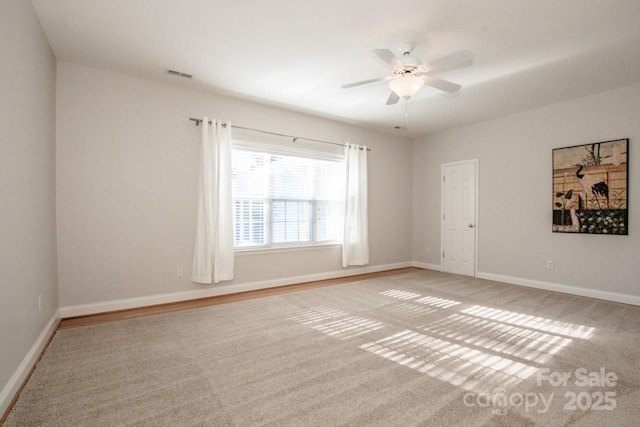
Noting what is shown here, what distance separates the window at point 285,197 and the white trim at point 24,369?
2.23m

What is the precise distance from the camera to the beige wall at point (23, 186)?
189 centimetres

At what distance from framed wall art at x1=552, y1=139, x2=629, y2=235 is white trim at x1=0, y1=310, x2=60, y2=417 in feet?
20.0

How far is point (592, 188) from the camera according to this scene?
4.21 m

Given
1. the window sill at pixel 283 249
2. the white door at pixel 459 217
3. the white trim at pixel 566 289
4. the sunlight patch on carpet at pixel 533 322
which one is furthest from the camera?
the white door at pixel 459 217

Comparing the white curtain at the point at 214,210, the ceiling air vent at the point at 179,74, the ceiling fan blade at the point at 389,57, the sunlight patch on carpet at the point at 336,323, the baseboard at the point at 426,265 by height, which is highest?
the ceiling air vent at the point at 179,74

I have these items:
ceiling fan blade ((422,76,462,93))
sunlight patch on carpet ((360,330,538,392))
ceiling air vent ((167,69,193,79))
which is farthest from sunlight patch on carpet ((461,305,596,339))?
ceiling air vent ((167,69,193,79))

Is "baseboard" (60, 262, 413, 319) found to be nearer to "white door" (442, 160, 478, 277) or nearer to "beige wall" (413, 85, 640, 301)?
"white door" (442, 160, 478, 277)

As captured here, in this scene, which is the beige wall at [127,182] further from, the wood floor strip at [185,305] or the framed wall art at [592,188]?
the framed wall art at [592,188]

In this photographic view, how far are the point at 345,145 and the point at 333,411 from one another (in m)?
4.42

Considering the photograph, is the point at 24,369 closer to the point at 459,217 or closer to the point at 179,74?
the point at 179,74

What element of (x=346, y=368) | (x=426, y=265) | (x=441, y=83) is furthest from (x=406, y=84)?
(x=426, y=265)

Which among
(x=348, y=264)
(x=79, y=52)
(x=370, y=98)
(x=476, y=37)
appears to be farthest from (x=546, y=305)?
(x=79, y=52)

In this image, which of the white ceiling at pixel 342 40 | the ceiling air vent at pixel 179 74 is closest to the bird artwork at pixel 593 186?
the white ceiling at pixel 342 40

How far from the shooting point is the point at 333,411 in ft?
5.86
